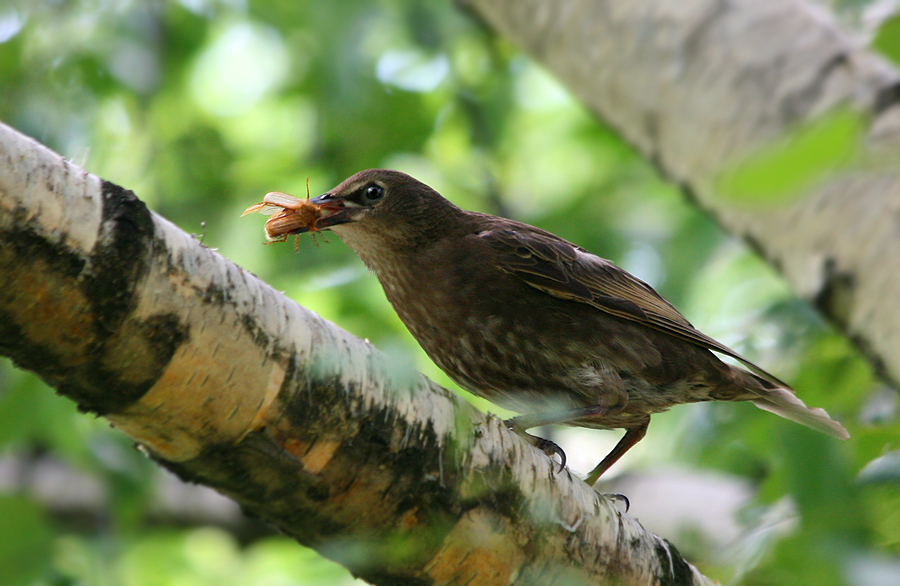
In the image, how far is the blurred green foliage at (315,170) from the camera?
3.89m

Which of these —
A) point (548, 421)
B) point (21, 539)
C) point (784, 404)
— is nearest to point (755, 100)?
point (784, 404)

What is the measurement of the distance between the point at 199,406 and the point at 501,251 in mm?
1729

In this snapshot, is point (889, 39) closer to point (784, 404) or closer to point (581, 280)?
point (581, 280)

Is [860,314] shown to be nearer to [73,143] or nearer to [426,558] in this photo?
[426,558]

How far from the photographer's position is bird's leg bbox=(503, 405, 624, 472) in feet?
8.51

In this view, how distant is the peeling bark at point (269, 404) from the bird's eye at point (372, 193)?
1.50 meters

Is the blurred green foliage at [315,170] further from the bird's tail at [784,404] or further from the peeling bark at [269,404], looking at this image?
the peeling bark at [269,404]

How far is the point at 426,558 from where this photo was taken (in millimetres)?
2018

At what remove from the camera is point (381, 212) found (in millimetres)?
3400

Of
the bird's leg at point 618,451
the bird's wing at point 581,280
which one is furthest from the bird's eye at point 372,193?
the bird's leg at point 618,451

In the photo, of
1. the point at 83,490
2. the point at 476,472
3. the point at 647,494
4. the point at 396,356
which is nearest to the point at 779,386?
the point at 647,494

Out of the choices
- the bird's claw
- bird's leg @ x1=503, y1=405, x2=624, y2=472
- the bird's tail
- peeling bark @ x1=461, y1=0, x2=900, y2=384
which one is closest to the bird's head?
bird's leg @ x1=503, y1=405, x2=624, y2=472

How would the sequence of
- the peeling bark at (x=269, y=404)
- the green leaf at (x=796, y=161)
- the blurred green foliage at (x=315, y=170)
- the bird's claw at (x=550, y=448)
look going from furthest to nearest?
1. the blurred green foliage at (x=315, y=170)
2. the bird's claw at (x=550, y=448)
3. the peeling bark at (x=269, y=404)
4. the green leaf at (x=796, y=161)

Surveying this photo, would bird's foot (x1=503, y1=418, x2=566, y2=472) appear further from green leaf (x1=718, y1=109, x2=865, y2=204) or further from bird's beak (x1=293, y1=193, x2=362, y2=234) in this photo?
green leaf (x1=718, y1=109, x2=865, y2=204)
